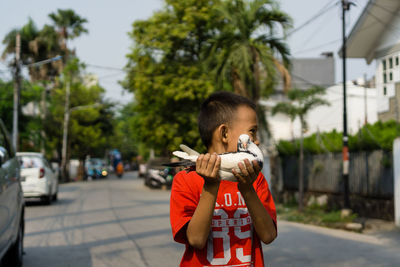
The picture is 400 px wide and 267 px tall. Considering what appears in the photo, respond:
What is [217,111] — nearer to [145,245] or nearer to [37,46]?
[145,245]

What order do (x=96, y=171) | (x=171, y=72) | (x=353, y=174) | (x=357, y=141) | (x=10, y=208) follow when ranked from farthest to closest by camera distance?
(x=171, y=72), (x=353, y=174), (x=357, y=141), (x=10, y=208), (x=96, y=171)

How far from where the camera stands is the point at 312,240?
9.20 metres

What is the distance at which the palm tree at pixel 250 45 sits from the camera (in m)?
16.1

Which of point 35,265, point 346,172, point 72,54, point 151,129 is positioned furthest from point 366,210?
point 72,54

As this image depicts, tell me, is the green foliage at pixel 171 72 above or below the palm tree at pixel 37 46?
below

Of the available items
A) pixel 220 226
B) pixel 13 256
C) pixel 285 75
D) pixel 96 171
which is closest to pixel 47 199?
pixel 285 75

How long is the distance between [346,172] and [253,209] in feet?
36.0

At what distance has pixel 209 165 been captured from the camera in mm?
1860

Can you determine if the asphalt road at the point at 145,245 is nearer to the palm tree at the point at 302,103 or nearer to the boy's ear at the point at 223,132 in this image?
the palm tree at the point at 302,103

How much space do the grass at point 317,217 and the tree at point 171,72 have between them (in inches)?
481

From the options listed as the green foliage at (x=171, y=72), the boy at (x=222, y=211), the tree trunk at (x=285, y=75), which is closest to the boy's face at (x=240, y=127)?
the boy at (x=222, y=211)

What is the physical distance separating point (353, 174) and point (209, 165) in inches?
501

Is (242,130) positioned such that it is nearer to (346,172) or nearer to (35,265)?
(35,265)

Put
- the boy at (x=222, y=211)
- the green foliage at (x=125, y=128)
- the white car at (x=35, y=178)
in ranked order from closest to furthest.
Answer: the boy at (x=222, y=211) < the white car at (x=35, y=178) < the green foliage at (x=125, y=128)
